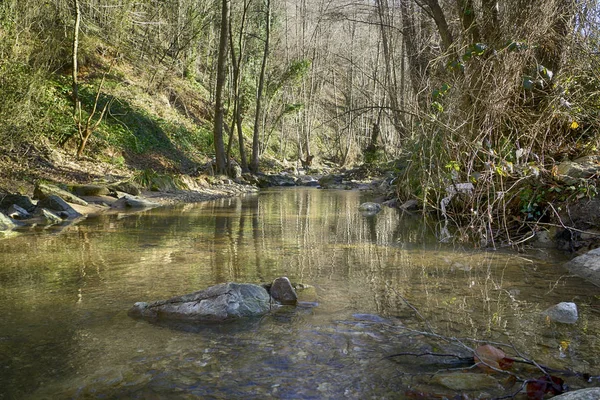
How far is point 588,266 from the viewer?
4.16 m

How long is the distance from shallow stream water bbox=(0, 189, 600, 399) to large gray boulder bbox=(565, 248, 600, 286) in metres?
0.12

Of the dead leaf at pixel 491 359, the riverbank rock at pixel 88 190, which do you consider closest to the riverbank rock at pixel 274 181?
the riverbank rock at pixel 88 190

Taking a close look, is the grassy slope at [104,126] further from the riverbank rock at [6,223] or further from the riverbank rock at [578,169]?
the riverbank rock at [578,169]

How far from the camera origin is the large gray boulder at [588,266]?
3.97 metres

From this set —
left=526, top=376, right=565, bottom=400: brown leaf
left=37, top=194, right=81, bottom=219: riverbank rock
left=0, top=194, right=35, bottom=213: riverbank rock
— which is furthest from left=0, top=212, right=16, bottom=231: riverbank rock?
left=526, top=376, right=565, bottom=400: brown leaf

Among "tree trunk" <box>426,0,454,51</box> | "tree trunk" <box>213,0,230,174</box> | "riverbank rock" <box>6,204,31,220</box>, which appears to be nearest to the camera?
"riverbank rock" <box>6,204,31,220</box>

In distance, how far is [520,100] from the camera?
18.4 feet

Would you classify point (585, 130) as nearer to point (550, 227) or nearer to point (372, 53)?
point (550, 227)

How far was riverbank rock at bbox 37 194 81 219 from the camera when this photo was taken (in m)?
7.99

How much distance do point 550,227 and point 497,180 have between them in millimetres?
831

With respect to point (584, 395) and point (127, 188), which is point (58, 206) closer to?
point (127, 188)

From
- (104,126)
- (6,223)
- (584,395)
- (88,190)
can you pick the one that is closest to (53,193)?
(88,190)

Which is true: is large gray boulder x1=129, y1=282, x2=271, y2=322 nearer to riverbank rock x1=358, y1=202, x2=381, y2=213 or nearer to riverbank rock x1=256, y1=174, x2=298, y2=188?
riverbank rock x1=358, y1=202, x2=381, y2=213

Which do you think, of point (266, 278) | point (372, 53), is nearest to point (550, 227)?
point (266, 278)
